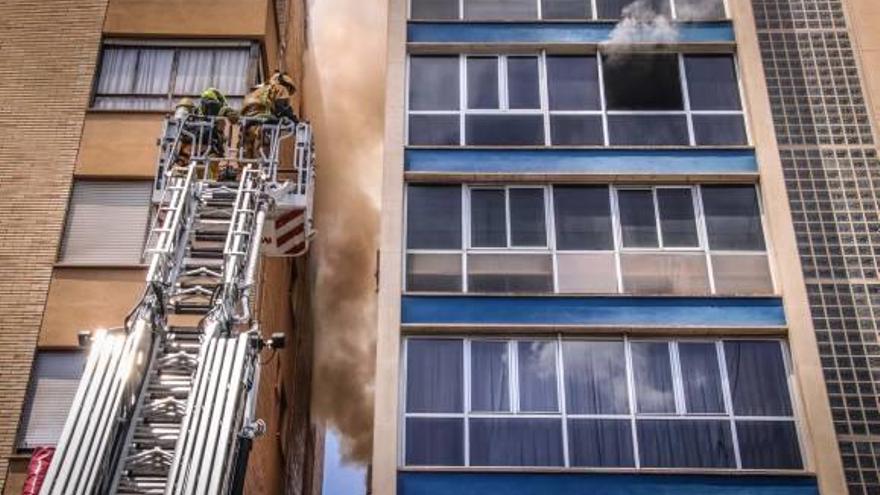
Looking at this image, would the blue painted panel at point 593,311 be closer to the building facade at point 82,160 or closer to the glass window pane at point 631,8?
the building facade at point 82,160

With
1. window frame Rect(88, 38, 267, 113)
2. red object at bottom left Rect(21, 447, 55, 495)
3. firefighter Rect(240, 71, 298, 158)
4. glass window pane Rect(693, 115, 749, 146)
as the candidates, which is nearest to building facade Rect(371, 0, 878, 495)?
glass window pane Rect(693, 115, 749, 146)

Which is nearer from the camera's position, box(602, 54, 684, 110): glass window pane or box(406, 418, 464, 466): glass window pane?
box(406, 418, 464, 466): glass window pane

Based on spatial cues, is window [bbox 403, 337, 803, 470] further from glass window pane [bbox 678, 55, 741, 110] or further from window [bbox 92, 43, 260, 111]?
window [bbox 92, 43, 260, 111]

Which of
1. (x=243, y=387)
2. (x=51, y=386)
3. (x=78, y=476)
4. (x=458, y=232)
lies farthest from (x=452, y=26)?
(x=78, y=476)

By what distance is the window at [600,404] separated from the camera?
46.5ft

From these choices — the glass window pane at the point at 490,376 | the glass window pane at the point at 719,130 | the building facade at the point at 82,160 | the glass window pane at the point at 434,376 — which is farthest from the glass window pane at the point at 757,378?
the building facade at the point at 82,160

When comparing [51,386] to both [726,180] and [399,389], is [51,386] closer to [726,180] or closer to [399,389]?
[399,389]

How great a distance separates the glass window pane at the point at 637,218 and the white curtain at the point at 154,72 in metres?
8.29

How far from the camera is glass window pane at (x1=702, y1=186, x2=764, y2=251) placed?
52.5 feet

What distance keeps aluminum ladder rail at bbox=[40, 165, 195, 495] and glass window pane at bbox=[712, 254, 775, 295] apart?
30.1 feet

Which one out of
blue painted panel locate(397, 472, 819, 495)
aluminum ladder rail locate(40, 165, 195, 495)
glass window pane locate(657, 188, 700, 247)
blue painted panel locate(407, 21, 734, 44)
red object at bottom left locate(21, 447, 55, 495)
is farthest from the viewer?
blue painted panel locate(407, 21, 734, 44)

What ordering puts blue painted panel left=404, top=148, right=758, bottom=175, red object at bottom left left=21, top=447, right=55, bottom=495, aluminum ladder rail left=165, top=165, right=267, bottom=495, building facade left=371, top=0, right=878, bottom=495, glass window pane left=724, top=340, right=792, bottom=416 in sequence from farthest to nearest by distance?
blue painted panel left=404, top=148, right=758, bottom=175
glass window pane left=724, top=340, right=792, bottom=416
building facade left=371, top=0, right=878, bottom=495
red object at bottom left left=21, top=447, right=55, bottom=495
aluminum ladder rail left=165, top=165, right=267, bottom=495

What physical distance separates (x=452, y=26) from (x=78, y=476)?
12.3 m

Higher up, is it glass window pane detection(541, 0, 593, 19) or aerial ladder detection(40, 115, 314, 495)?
glass window pane detection(541, 0, 593, 19)
